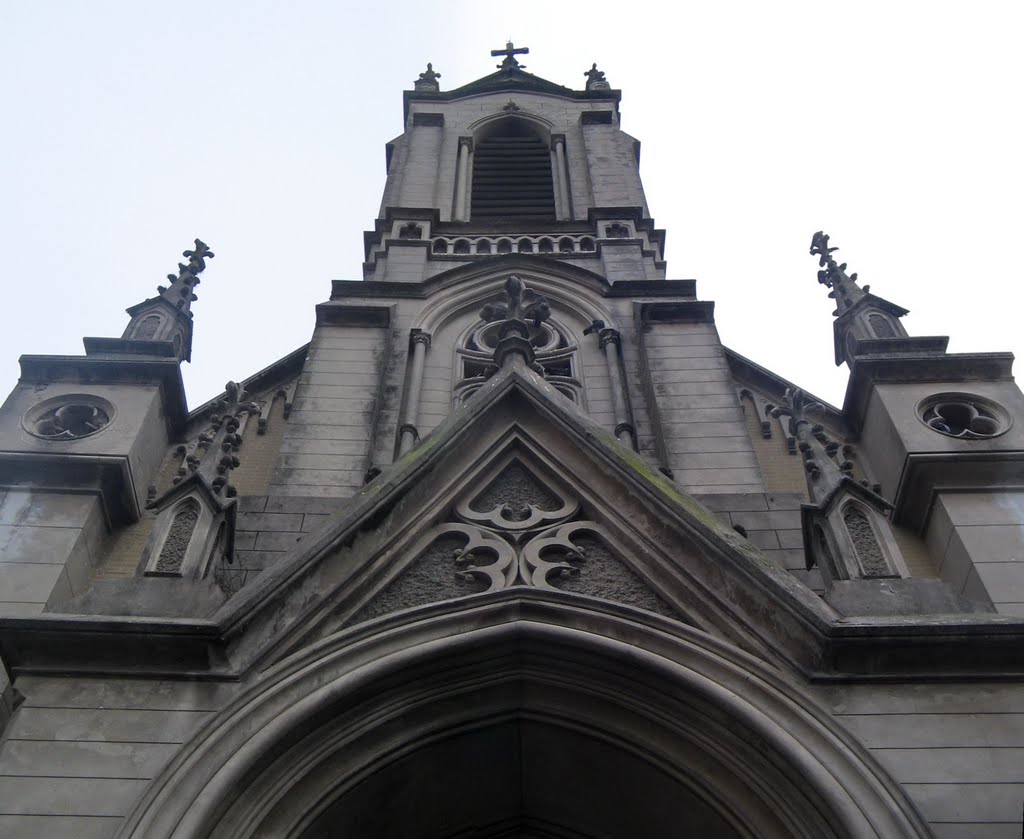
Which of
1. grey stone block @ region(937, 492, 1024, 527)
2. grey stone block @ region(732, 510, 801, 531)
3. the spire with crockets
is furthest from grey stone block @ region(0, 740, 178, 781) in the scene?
the spire with crockets

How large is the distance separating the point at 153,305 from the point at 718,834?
9398 millimetres

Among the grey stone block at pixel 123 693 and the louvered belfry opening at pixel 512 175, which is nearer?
the grey stone block at pixel 123 693

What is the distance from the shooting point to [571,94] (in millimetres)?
26703

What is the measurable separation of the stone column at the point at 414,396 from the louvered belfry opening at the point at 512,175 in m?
6.34

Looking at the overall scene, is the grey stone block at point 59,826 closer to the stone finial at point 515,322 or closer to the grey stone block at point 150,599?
the grey stone block at point 150,599

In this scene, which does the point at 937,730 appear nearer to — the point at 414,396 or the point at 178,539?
the point at 178,539

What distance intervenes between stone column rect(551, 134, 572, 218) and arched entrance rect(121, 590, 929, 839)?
1351 centimetres

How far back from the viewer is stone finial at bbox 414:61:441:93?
88.2ft

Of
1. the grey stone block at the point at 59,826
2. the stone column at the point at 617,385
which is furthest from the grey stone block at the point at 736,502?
the grey stone block at the point at 59,826

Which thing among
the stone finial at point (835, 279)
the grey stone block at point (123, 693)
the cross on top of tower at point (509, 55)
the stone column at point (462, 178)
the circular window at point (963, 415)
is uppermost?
the cross on top of tower at point (509, 55)

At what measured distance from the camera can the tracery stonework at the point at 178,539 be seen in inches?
339

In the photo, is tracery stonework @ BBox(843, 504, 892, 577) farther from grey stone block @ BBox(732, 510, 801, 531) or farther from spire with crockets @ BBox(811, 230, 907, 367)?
spire with crockets @ BBox(811, 230, 907, 367)

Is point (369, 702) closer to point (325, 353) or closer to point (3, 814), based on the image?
point (3, 814)

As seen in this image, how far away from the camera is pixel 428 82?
2731 centimetres
